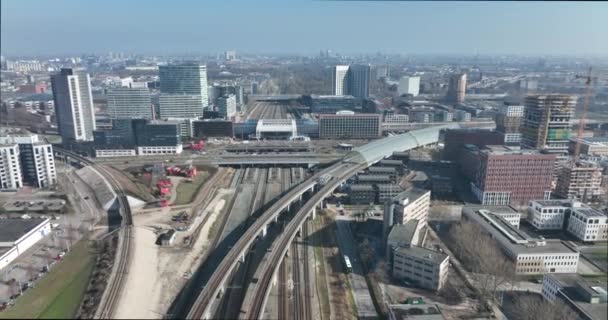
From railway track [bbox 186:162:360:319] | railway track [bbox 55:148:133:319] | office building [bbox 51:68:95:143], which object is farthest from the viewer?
office building [bbox 51:68:95:143]

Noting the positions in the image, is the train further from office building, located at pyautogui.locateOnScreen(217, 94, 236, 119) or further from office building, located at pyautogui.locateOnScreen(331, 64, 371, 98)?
office building, located at pyautogui.locateOnScreen(331, 64, 371, 98)

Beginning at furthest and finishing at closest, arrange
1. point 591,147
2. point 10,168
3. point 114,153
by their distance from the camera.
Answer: point 114,153
point 591,147
point 10,168

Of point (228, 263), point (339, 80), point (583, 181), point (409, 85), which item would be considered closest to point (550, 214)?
point (583, 181)

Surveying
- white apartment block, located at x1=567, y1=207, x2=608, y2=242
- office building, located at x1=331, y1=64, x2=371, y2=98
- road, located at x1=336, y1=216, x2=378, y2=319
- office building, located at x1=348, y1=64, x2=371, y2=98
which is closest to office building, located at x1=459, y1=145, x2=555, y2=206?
white apartment block, located at x1=567, y1=207, x2=608, y2=242

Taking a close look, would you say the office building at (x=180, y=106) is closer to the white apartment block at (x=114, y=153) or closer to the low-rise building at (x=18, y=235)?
the white apartment block at (x=114, y=153)

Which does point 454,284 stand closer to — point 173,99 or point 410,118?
point 410,118

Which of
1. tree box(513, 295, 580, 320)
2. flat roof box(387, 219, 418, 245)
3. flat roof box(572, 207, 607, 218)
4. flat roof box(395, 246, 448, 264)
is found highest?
flat roof box(572, 207, 607, 218)

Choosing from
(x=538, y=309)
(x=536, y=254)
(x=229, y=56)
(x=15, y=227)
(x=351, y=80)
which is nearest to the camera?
(x=538, y=309)

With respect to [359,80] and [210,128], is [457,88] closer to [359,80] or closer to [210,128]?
[359,80]
